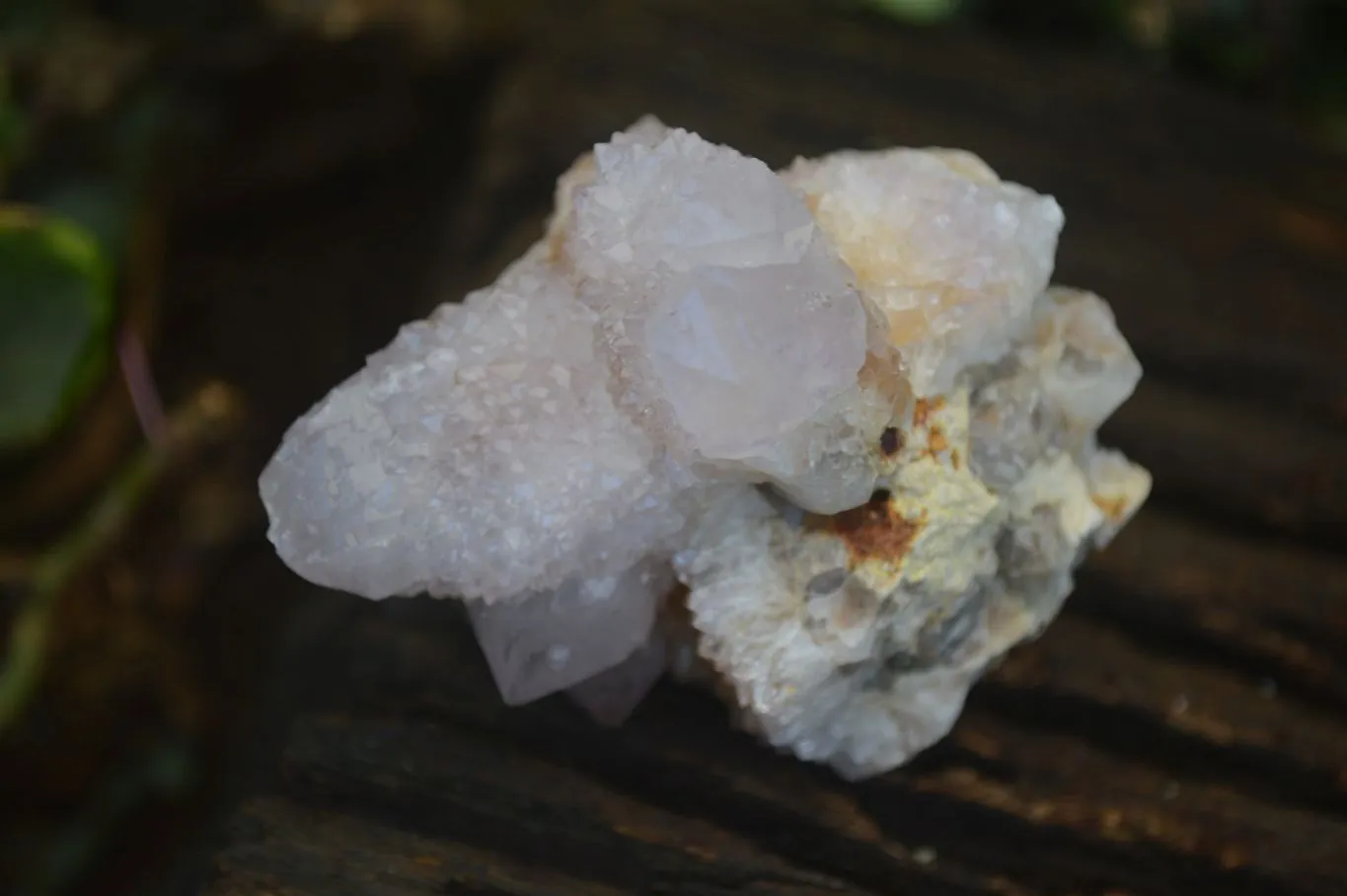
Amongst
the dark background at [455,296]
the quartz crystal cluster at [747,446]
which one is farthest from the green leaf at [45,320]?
the quartz crystal cluster at [747,446]

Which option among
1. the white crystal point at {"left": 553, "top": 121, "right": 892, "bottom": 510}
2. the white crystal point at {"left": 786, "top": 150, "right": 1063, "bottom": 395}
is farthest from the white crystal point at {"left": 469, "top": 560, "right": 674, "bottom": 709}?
the white crystal point at {"left": 786, "top": 150, "right": 1063, "bottom": 395}

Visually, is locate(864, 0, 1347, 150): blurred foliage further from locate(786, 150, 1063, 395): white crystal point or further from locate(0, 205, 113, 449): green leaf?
locate(0, 205, 113, 449): green leaf

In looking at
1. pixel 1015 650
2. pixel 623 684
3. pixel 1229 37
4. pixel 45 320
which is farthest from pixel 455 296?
pixel 1229 37

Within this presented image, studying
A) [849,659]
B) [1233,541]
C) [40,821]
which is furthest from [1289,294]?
[40,821]

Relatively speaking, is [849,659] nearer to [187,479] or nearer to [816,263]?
[816,263]

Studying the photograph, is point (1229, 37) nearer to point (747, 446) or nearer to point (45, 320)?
point (747, 446)
